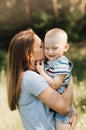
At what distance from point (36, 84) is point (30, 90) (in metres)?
0.06

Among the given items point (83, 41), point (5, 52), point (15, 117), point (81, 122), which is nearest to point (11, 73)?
point (81, 122)

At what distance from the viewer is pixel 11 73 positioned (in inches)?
152

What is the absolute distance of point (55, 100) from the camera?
3.78 meters

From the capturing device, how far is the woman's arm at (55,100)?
377cm

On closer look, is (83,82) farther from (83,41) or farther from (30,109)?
(83,41)

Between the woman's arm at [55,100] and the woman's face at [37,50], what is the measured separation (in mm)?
247

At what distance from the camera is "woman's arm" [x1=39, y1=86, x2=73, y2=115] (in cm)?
377

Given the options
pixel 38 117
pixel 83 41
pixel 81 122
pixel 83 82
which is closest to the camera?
pixel 38 117

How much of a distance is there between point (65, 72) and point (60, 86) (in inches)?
4.0

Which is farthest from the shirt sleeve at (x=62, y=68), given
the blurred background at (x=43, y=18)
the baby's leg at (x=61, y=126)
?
the blurred background at (x=43, y=18)

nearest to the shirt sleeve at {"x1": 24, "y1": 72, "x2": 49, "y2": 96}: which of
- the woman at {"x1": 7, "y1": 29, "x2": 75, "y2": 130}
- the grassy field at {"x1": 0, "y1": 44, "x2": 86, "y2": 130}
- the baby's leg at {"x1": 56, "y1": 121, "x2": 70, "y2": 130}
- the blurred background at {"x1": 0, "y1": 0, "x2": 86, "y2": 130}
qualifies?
the woman at {"x1": 7, "y1": 29, "x2": 75, "y2": 130}

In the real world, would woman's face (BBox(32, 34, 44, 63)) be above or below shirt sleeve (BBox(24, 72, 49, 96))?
above

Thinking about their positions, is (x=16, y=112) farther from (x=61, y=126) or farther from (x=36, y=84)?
(x=36, y=84)

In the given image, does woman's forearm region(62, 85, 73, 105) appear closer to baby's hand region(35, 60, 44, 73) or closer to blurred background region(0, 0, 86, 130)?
baby's hand region(35, 60, 44, 73)
